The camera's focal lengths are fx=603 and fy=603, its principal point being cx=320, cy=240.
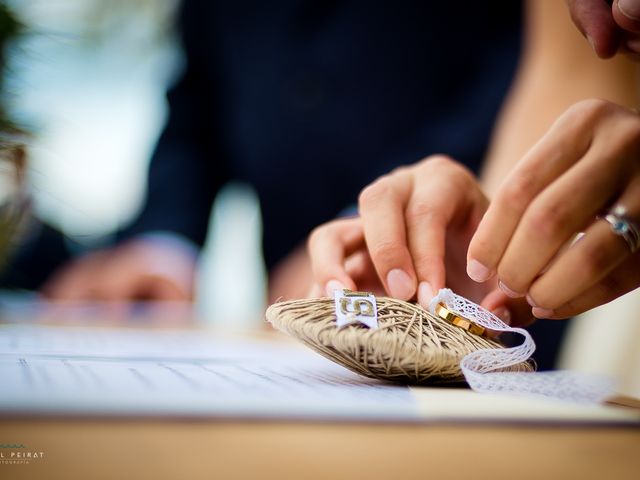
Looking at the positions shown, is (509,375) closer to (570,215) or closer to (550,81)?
(570,215)

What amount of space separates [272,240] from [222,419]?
3.71 feet

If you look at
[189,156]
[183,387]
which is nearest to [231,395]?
[183,387]

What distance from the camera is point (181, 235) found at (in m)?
1.41

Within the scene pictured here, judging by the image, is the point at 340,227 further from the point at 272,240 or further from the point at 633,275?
the point at 272,240

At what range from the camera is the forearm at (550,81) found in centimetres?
55

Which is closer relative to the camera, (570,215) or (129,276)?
(570,215)

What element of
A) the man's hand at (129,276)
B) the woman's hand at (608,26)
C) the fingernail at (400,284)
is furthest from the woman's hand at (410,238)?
the man's hand at (129,276)

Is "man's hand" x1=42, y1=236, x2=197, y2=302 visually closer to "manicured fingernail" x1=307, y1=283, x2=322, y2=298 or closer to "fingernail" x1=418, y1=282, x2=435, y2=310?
"manicured fingernail" x1=307, y1=283, x2=322, y2=298

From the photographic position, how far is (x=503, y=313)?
0.45m

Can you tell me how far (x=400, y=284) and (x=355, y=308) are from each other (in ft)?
0.23

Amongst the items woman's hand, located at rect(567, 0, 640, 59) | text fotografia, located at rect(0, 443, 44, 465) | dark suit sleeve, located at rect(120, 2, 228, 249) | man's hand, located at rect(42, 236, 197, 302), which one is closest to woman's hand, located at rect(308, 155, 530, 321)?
woman's hand, located at rect(567, 0, 640, 59)

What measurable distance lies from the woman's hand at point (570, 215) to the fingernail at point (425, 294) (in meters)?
0.06

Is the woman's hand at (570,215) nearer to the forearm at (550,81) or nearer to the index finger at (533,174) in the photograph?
the index finger at (533,174)

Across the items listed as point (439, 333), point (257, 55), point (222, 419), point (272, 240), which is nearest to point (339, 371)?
point (439, 333)
